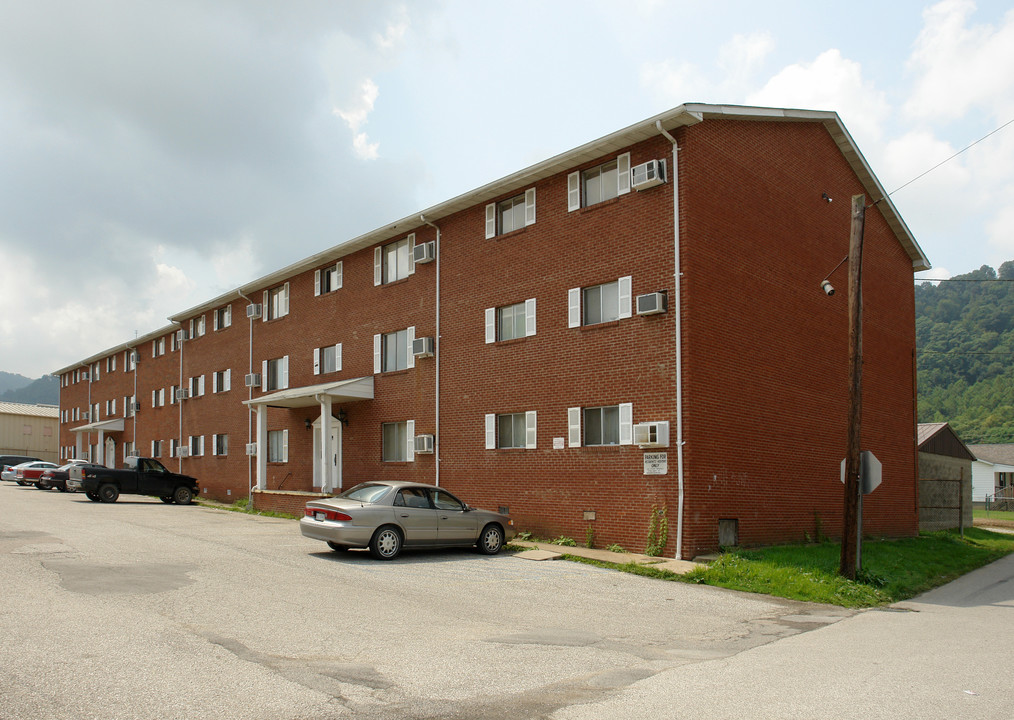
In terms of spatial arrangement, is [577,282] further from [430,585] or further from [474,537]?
[430,585]

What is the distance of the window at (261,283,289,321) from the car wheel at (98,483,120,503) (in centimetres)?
794

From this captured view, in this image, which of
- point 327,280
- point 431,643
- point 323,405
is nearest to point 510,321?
point 323,405

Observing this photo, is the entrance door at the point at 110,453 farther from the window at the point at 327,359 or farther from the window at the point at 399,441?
the window at the point at 399,441

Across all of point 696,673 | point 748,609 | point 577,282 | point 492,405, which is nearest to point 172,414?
point 492,405

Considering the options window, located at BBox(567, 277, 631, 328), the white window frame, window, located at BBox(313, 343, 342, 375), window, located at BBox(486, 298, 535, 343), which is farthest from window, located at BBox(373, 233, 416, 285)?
the white window frame

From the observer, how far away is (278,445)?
30641 millimetres

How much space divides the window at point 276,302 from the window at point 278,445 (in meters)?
4.30

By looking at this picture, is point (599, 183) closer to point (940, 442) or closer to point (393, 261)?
point (393, 261)

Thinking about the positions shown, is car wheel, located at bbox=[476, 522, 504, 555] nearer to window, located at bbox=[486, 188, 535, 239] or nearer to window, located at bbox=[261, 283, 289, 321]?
window, located at bbox=[486, 188, 535, 239]

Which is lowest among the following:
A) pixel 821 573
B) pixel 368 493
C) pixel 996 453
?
pixel 996 453

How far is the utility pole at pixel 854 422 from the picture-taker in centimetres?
1490

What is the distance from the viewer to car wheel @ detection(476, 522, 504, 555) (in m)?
16.8

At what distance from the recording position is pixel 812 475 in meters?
20.5

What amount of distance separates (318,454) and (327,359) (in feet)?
10.3
